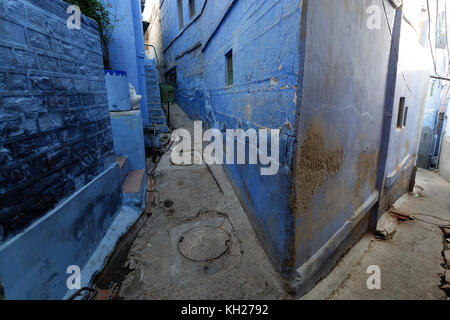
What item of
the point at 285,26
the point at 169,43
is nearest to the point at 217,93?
the point at 285,26

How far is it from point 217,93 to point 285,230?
4.25 metres

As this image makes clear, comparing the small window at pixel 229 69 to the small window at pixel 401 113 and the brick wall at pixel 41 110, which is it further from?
the small window at pixel 401 113

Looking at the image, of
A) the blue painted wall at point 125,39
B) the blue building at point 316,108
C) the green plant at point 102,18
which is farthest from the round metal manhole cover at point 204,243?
the blue painted wall at point 125,39

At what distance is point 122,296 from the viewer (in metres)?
2.49

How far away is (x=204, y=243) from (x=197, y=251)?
0.19 m

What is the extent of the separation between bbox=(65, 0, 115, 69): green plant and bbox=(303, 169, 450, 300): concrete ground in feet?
20.9

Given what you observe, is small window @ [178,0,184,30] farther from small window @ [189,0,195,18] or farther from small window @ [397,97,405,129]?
small window @ [397,97,405,129]

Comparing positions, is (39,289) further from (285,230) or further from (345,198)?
(345,198)

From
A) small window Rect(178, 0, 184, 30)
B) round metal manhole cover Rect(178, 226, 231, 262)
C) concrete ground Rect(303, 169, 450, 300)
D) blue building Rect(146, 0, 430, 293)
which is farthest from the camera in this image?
small window Rect(178, 0, 184, 30)

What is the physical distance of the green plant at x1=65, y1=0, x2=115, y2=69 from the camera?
459cm

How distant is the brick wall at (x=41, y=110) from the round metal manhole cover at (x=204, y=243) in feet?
5.30

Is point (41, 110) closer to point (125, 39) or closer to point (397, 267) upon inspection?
point (397, 267)

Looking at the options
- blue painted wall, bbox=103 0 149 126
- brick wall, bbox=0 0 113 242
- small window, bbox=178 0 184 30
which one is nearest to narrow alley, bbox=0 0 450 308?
brick wall, bbox=0 0 113 242

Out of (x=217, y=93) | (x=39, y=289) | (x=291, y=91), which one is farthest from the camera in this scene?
(x=217, y=93)
